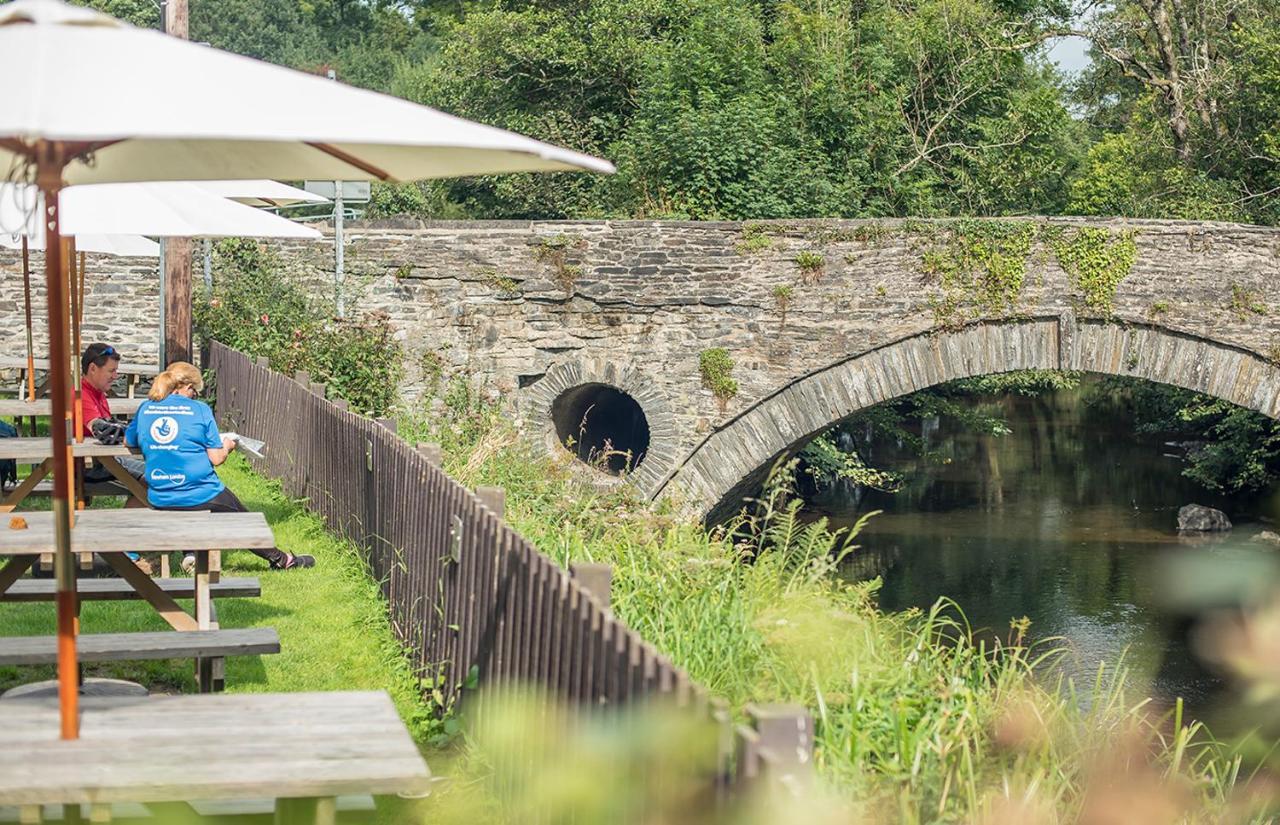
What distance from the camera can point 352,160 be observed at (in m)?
4.48

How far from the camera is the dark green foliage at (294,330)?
43.5 ft

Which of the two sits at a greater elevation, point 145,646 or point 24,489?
point 24,489

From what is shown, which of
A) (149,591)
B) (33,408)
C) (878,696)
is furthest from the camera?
(33,408)

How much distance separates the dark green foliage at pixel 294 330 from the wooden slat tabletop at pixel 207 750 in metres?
9.32

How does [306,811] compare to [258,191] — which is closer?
[306,811]

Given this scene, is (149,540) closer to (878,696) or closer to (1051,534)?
(878,696)

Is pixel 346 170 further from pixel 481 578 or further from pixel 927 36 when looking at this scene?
pixel 927 36

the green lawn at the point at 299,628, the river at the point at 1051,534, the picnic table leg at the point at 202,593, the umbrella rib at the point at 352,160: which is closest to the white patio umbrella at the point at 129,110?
the umbrella rib at the point at 352,160

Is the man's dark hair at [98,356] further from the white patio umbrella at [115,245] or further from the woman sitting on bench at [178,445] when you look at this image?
the woman sitting on bench at [178,445]

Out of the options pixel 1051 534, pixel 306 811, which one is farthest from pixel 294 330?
pixel 1051 534

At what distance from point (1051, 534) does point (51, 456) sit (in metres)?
15.7

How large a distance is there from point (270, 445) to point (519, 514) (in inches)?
189

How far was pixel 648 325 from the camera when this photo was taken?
590 inches

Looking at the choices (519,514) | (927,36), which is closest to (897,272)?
(519,514)
